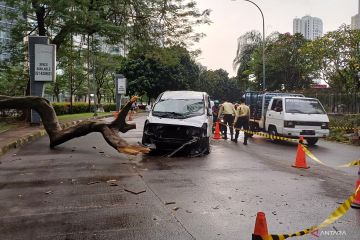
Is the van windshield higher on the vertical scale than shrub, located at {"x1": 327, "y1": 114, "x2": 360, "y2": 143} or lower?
higher

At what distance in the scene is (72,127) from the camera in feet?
43.9

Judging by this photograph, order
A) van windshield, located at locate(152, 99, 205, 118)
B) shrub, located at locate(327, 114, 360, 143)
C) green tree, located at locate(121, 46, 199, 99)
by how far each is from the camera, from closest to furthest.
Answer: van windshield, located at locate(152, 99, 205, 118) → shrub, located at locate(327, 114, 360, 143) → green tree, located at locate(121, 46, 199, 99)

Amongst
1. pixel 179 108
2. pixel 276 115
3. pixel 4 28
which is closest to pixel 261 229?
pixel 179 108

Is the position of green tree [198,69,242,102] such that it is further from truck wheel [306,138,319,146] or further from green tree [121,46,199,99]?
truck wheel [306,138,319,146]

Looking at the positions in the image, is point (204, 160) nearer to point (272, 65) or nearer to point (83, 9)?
point (83, 9)

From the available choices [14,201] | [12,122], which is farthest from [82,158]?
[12,122]

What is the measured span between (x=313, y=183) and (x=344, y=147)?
8.53 meters

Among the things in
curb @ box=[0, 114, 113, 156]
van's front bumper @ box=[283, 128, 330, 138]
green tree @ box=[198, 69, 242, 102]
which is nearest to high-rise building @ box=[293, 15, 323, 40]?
green tree @ box=[198, 69, 242, 102]

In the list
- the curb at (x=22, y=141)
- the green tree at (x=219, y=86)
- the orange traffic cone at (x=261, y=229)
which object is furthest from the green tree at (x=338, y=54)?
the green tree at (x=219, y=86)

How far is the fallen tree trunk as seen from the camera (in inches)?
481

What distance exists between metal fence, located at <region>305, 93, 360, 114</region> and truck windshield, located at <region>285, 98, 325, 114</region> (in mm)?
8656

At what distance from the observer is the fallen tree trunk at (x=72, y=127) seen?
12.2 meters

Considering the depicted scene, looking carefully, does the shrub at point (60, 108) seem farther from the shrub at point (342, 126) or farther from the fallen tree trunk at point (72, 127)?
the shrub at point (342, 126)

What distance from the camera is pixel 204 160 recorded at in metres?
11.4
